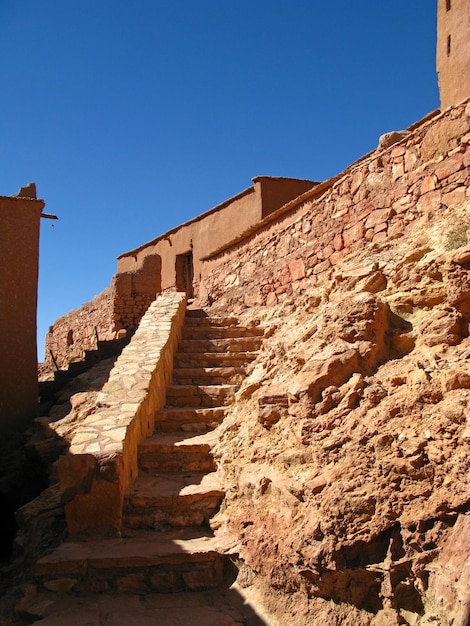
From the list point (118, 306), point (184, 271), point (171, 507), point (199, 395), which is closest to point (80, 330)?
point (118, 306)

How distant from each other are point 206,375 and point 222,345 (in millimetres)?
729

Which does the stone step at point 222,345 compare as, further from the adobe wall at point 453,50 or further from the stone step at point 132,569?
the adobe wall at point 453,50

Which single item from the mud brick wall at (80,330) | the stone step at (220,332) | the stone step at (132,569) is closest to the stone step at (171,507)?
the stone step at (132,569)

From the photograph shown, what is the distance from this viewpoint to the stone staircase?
12.4 ft

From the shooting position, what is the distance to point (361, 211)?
21.9ft

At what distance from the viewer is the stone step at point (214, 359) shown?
673 centimetres

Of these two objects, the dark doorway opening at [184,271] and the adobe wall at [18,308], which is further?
the dark doorway opening at [184,271]

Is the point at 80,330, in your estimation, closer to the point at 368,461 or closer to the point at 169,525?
the point at 169,525

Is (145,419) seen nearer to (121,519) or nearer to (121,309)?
(121,519)

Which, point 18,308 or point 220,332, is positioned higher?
point 18,308

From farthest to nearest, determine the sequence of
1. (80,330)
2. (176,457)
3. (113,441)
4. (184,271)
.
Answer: (184,271), (80,330), (176,457), (113,441)

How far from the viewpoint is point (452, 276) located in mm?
3932

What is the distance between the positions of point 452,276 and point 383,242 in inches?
90.0

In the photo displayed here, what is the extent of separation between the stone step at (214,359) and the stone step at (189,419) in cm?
108
